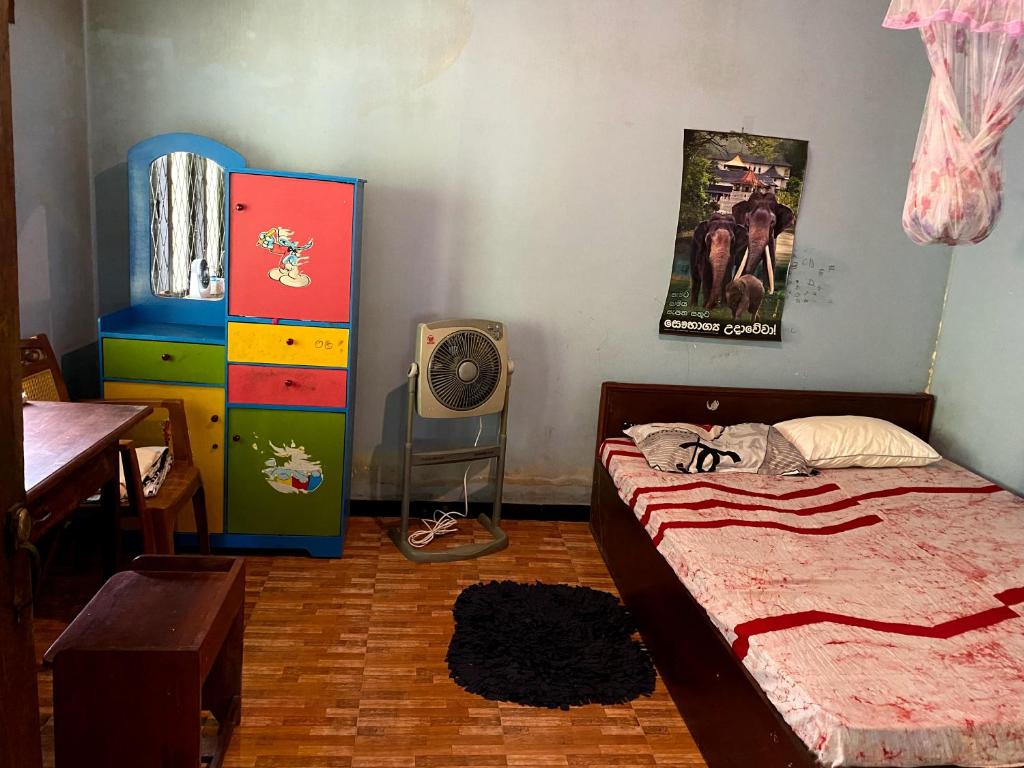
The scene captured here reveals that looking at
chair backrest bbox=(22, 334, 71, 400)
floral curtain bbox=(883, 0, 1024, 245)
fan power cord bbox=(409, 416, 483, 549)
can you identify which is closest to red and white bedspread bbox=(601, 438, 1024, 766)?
fan power cord bbox=(409, 416, 483, 549)

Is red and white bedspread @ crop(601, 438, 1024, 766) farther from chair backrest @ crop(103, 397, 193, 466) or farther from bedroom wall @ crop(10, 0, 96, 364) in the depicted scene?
bedroom wall @ crop(10, 0, 96, 364)

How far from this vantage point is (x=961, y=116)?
2154 millimetres

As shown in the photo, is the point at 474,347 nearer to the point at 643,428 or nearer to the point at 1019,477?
the point at 643,428

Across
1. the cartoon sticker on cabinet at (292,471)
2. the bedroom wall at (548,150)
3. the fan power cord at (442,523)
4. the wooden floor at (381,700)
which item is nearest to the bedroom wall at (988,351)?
the bedroom wall at (548,150)

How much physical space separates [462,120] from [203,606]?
235 centimetres

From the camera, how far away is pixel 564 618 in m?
2.92

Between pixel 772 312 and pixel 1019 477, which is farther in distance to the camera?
pixel 772 312

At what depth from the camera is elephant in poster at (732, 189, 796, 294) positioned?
143 inches

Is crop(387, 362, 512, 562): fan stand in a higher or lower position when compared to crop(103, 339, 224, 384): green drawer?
lower

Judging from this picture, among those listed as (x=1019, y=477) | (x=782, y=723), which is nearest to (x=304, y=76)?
(x=782, y=723)

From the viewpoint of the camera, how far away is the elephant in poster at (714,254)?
12.0ft

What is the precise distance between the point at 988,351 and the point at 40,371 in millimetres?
3874

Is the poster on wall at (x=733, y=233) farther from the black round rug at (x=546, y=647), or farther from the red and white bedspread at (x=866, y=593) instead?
the black round rug at (x=546, y=647)

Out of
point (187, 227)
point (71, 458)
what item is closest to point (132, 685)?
point (71, 458)
